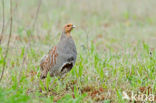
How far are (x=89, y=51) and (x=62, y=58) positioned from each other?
1.34 m

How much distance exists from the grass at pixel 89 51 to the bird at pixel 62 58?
6.6 inches

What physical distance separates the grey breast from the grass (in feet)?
0.59

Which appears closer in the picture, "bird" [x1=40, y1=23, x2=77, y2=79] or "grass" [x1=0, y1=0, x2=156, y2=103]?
"grass" [x1=0, y1=0, x2=156, y2=103]

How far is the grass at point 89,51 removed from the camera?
4.95m

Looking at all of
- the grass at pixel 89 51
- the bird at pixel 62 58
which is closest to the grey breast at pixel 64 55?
the bird at pixel 62 58

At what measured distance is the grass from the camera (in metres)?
4.95

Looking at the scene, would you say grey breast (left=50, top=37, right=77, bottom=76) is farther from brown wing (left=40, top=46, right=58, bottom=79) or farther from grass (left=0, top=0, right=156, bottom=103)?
grass (left=0, top=0, right=156, bottom=103)

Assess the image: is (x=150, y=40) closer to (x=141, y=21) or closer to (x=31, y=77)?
(x=141, y=21)

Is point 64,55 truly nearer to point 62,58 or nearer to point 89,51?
point 62,58

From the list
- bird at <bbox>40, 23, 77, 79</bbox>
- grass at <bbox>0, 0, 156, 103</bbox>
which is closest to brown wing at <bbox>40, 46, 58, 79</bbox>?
bird at <bbox>40, 23, 77, 79</bbox>

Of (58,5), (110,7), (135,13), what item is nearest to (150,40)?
(135,13)

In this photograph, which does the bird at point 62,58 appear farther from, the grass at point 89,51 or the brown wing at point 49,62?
the grass at point 89,51

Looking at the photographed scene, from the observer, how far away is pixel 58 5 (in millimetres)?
12500

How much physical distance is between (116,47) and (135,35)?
1382mm
